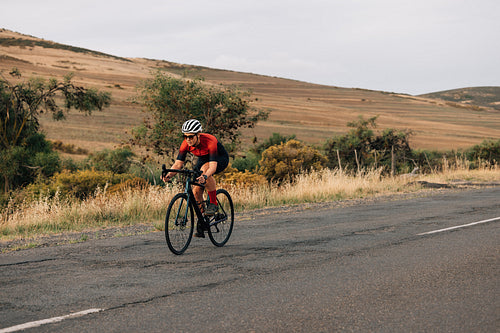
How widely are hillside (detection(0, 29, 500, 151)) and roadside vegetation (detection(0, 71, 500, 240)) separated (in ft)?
71.9

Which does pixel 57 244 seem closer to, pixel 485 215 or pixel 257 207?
pixel 257 207

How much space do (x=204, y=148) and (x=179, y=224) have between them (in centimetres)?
121

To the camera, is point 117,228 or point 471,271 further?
point 117,228

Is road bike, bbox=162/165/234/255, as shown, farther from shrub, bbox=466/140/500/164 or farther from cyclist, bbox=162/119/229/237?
shrub, bbox=466/140/500/164

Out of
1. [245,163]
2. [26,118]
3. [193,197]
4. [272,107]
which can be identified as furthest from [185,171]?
[272,107]

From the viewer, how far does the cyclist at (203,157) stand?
788 cm

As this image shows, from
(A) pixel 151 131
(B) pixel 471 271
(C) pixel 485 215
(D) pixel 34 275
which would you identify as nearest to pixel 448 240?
(B) pixel 471 271

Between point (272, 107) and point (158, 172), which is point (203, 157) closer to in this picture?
point (158, 172)

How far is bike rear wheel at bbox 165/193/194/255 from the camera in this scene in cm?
779

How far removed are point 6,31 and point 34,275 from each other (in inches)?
5819

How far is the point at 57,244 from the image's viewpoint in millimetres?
9195

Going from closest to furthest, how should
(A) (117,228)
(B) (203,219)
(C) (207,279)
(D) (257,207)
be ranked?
1. (C) (207,279)
2. (B) (203,219)
3. (A) (117,228)
4. (D) (257,207)

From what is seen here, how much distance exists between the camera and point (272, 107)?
3949 inches

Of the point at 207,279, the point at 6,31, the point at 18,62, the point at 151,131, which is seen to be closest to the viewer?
the point at 207,279
